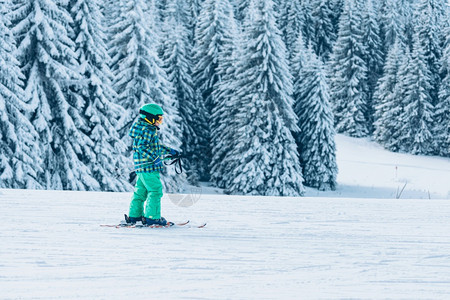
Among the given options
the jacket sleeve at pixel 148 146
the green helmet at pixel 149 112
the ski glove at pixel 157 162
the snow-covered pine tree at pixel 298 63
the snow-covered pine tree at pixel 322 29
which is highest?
the snow-covered pine tree at pixel 322 29

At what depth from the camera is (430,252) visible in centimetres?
507

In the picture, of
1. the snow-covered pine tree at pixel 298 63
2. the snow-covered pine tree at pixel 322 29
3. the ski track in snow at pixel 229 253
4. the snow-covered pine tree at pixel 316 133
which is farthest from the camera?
the snow-covered pine tree at pixel 322 29

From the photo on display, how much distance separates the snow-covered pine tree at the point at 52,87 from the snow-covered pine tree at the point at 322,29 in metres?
50.8

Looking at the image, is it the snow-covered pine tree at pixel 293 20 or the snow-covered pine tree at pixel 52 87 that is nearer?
the snow-covered pine tree at pixel 52 87

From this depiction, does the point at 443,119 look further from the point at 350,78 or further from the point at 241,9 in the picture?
the point at 241,9

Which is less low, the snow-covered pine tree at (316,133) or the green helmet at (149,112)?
the green helmet at (149,112)

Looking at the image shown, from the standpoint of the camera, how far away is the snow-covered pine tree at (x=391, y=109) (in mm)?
47875

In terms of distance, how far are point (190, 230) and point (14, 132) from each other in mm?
10934

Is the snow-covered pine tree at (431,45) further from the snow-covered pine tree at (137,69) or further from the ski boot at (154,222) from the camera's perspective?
the ski boot at (154,222)

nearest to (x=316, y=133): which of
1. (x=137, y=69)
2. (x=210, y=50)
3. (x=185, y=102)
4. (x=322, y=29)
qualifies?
(x=185, y=102)

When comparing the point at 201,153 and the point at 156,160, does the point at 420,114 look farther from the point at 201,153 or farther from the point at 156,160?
the point at 156,160

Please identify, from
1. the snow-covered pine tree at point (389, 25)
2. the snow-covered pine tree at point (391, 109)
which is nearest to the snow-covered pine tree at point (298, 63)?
the snow-covered pine tree at point (391, 109)

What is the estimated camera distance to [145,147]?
19.4 feet

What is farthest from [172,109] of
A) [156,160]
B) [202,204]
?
[156,160]
